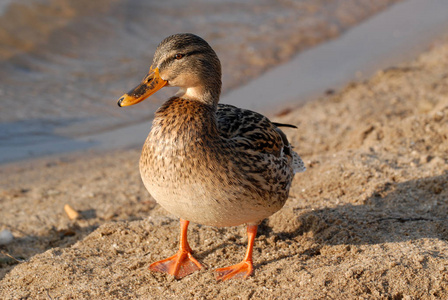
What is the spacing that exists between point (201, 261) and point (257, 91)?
16.6ft

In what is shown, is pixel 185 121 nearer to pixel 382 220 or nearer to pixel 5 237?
pixel 382 220

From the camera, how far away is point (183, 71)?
12.1 ft

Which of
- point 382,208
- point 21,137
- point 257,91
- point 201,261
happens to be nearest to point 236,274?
point 201,261

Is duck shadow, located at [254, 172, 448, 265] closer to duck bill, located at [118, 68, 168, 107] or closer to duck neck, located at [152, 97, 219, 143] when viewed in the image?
duck neck, located at [152, 97, 219, 143]

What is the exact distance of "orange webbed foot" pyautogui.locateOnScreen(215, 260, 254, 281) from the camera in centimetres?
375

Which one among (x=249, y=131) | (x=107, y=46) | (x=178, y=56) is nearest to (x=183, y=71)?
(x=178, y=56)

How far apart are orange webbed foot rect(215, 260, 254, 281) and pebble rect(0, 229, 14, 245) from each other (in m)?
1.99

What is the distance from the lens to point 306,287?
3.42 m

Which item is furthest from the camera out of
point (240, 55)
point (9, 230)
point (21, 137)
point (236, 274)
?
point (240, 55)

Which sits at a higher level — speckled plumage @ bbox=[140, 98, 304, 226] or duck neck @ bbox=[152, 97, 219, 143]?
duck neck @ bbox=[152, 97, 219, 143]

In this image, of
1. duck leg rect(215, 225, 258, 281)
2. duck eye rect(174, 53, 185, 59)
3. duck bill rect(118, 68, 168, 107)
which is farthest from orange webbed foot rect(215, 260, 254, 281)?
duck eye rect(174, 53, 185, 59)

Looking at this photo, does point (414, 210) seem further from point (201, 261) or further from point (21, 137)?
point (21, 137)

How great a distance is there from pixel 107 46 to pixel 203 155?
756 centimetres

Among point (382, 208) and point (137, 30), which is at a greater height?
point (137, 30)
